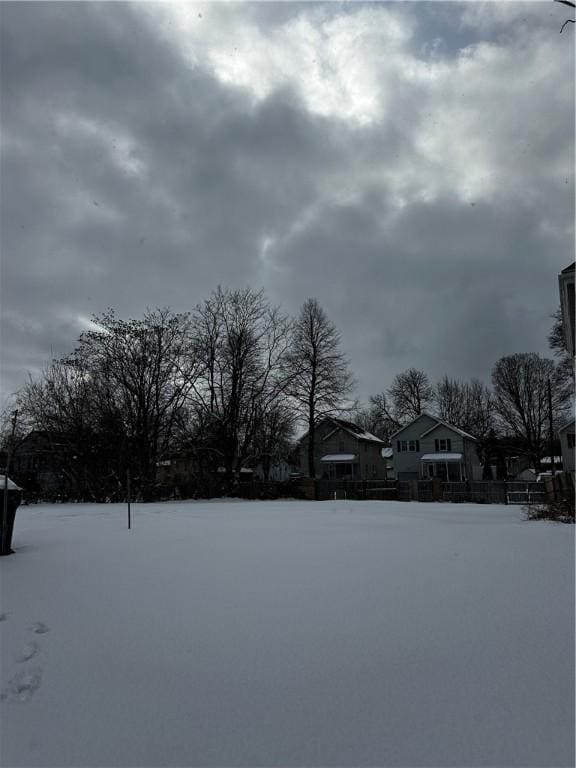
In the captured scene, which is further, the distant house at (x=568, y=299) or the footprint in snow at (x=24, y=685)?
the distant house at (x=568, y=299)

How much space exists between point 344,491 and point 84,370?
1374 centimetres

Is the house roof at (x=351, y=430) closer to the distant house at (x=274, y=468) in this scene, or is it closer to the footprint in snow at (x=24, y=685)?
the distant house at (x=274, y=468)

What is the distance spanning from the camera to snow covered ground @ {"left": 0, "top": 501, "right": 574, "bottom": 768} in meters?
2.28

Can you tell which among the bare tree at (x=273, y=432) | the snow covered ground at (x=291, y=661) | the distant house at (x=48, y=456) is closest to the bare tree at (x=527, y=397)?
the bare tree at (x=273, y=432)

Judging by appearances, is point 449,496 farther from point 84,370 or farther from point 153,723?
point 153,723

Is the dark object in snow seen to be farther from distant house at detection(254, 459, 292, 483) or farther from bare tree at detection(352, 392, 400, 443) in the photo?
A: bare tree at detection(352, 392, 400, 443)

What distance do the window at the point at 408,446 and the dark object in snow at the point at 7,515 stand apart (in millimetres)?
38838

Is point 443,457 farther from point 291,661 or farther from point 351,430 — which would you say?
point 291,661

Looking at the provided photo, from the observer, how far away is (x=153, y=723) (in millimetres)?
2473

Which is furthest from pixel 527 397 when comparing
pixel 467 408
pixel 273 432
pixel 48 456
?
pixel 48 456

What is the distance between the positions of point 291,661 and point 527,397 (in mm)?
51064

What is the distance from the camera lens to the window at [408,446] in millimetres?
42188

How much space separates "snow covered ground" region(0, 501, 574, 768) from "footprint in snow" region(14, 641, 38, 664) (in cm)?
1

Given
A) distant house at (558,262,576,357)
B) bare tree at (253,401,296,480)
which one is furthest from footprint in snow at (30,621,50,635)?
bare tree at (253,401,296,480)
